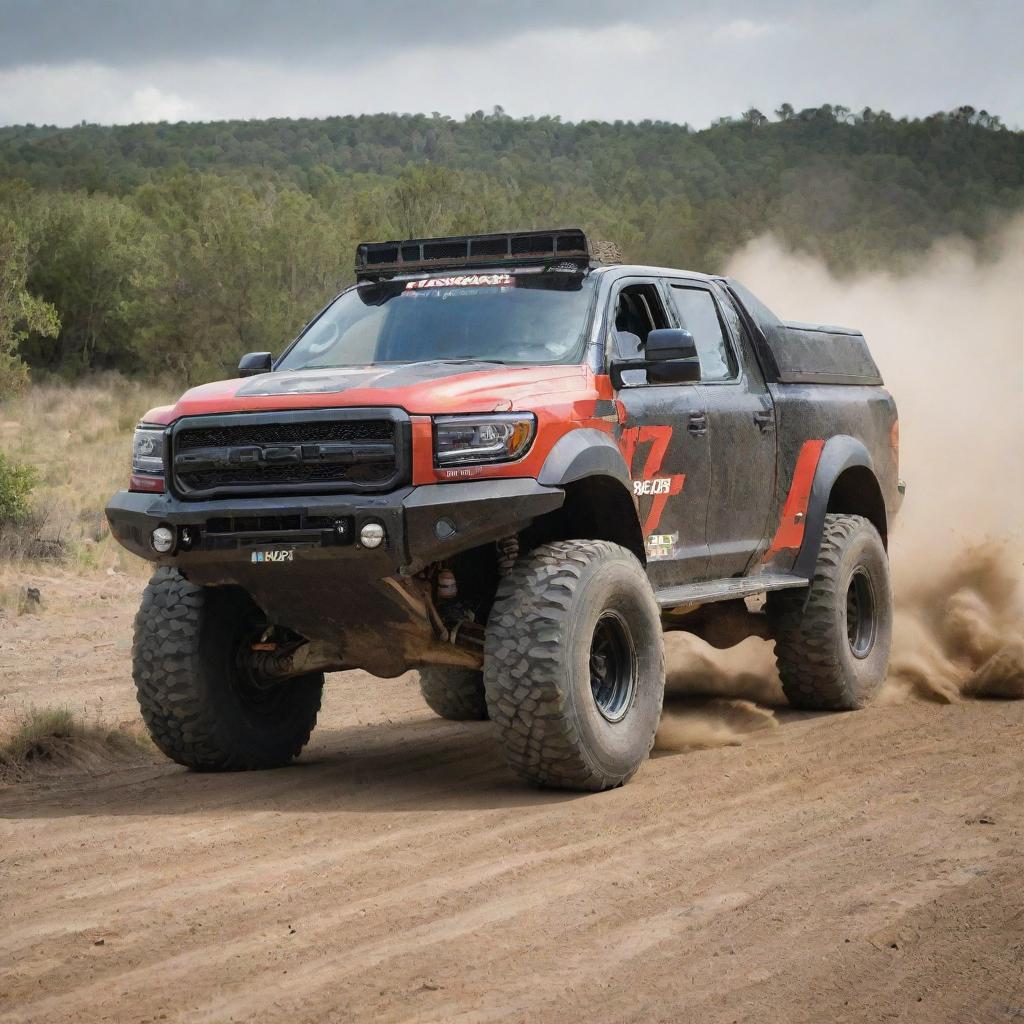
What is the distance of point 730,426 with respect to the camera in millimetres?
8430

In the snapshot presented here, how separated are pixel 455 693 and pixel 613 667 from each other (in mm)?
2435

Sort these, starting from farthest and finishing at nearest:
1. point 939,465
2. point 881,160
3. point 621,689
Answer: point 881,160, point 939,465, point 621,689

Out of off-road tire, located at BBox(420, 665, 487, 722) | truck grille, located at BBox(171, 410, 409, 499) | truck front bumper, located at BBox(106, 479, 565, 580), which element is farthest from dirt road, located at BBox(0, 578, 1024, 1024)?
truck grille, located at BBox(171, 410, 409, 499)

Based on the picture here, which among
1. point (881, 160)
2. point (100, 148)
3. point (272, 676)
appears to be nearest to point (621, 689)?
point (272, 676)

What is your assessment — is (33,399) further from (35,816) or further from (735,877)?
(735,877)

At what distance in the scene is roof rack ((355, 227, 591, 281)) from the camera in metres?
7.92

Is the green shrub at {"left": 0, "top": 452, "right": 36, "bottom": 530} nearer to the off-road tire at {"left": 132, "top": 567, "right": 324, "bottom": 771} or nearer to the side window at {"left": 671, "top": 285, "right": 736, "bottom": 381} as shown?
the off-road tire at {"left": 132, "top": 567, "right": 324, "bottom": 771}

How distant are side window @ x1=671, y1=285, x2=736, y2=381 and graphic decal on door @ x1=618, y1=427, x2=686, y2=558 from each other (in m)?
0.76

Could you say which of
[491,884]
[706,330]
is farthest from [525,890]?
[706,330]

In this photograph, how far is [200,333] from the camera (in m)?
37.2

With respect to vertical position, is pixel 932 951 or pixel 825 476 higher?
pixel 825 476

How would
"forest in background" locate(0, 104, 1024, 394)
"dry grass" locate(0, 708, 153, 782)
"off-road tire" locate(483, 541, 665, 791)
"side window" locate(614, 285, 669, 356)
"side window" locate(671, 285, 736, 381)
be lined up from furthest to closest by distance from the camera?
"forest in background" locate(0, 104, 1024, 394), "side window" locate(671, 285, 736, 381), "dry grass" locate(0, 708, 153, 782), "side window" locate(614, 285, 669, 356), "off-road tire" locate(483, 541, 665, 791)

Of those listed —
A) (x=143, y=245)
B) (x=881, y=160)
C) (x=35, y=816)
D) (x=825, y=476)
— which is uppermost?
(x=881, y=160)

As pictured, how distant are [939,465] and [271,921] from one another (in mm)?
11948
